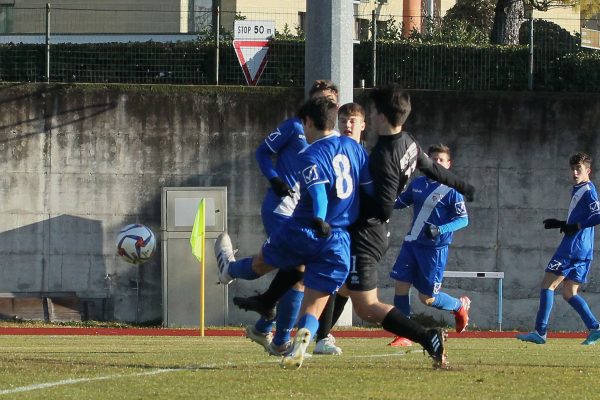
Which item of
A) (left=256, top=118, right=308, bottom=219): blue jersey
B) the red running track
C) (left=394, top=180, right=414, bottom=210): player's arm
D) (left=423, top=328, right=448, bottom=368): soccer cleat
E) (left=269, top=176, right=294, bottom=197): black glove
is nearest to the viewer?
(left=423, top=328, right=448, bottom=368): soccer cleat

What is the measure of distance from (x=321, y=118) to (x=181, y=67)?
14232 millimetres

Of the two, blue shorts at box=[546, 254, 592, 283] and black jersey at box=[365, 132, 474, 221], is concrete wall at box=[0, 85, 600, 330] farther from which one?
black jersey at box=[365, 132, 474, 221]

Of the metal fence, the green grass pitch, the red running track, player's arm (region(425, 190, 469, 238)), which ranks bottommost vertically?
the red running track

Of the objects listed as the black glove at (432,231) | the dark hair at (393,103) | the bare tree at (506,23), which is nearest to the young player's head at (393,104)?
the dark hair at (393,103)

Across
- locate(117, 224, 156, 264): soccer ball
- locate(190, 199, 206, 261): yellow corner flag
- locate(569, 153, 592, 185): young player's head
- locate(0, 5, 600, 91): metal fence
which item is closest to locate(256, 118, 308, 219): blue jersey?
locate(569, 153, 592, 185): young player's head

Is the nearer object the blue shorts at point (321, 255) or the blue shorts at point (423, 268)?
the blue shorts at point (321, 255)

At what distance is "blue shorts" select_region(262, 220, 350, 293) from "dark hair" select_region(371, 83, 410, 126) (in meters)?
0.90

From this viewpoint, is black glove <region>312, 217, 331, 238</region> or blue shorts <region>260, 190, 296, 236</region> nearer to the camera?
black glove <region>312, 217, 331, 238</region>

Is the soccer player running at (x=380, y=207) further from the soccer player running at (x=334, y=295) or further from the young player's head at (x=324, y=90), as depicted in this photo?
the young player's head at (x=324, y=90)

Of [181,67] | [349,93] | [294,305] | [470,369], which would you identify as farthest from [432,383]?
[181,67]

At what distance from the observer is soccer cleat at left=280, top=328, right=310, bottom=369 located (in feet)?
26.0

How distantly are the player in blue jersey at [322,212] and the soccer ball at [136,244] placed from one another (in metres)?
11.3

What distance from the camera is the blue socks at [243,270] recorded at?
923 cm

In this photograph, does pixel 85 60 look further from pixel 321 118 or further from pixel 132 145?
pixel 321 118
